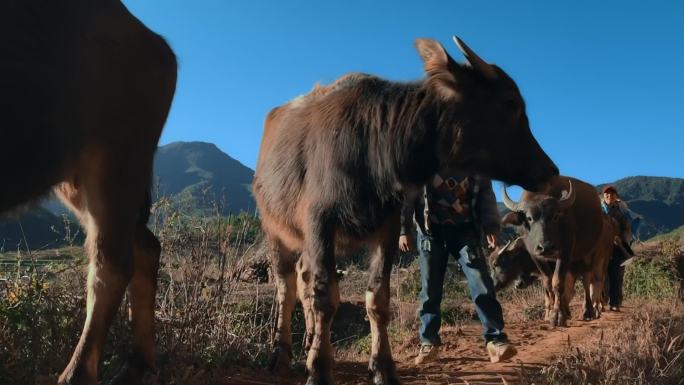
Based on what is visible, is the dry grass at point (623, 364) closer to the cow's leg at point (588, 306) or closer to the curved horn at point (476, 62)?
the curved horn at point (476, 62)

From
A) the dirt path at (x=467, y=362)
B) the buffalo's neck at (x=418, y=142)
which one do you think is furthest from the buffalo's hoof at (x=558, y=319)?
the buffalo's neck at (x=418, y=142)

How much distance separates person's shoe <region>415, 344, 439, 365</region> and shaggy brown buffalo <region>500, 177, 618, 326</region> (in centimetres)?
332

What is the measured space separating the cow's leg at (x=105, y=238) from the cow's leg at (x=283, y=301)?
2.10 meters

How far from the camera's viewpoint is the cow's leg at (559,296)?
8406mm

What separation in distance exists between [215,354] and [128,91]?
7.74 ft

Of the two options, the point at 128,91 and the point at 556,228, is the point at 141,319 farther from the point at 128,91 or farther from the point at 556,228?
the point at 556,228

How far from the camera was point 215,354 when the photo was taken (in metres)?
4.80

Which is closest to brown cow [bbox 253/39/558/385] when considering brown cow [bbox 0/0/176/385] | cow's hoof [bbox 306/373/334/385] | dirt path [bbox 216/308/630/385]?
cow's hoof [bbox 306/373/334/385]

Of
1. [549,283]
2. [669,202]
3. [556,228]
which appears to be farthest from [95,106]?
[669,202]

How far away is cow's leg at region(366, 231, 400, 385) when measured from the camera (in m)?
4.37

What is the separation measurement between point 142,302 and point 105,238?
65 cm

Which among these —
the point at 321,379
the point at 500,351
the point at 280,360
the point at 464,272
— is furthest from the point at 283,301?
the point at 500,351

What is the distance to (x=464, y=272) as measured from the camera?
5.95m

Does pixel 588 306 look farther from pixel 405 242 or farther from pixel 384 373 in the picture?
pixel 384 373
